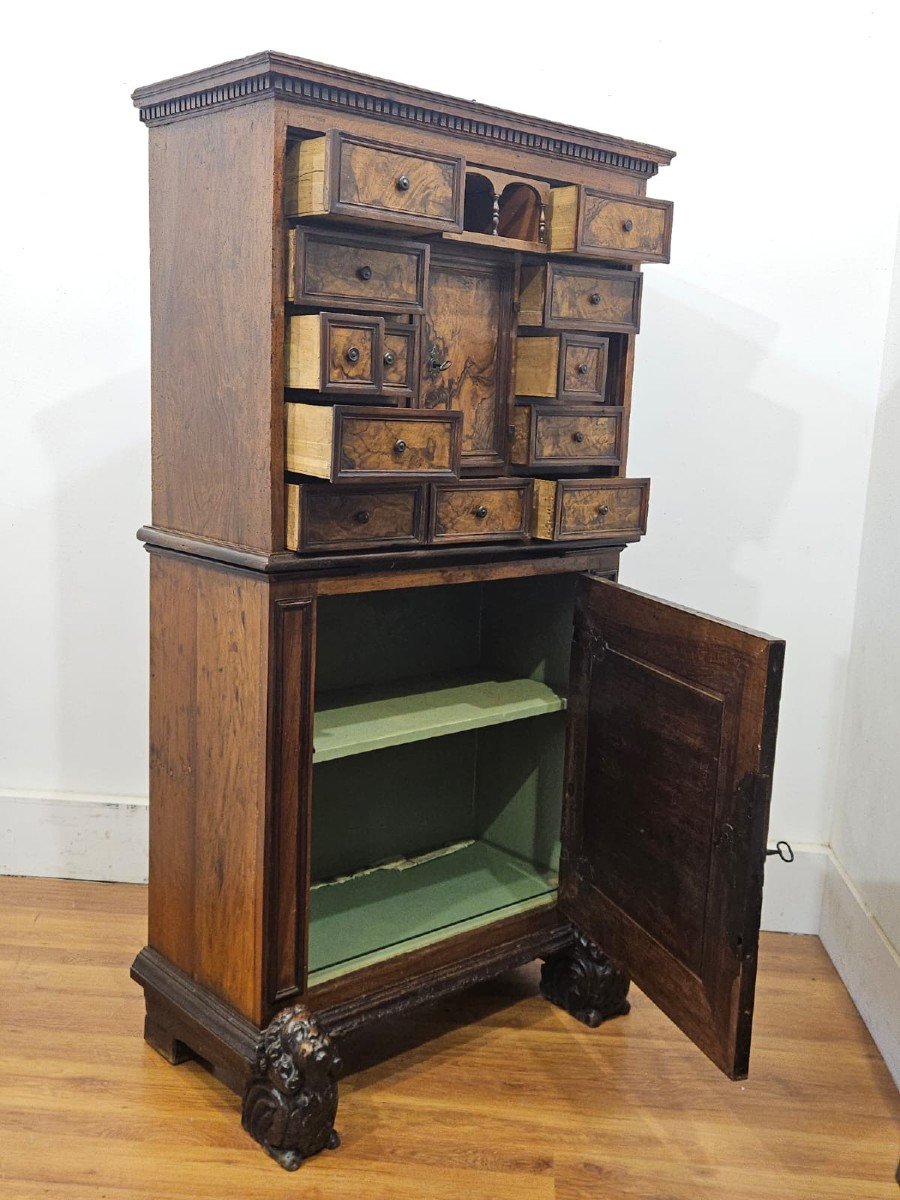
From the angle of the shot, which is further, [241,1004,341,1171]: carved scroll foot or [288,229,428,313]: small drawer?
[241,1004,341,1171]: carved scroll foot

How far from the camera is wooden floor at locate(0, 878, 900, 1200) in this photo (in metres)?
2.27

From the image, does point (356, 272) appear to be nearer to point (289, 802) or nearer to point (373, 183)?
point (373, 183)

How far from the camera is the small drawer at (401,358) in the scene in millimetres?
2236

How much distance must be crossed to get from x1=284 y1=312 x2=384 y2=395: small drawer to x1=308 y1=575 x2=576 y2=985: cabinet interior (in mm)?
786

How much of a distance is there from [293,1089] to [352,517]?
106 centimetres

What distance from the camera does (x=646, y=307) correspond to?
3246mm

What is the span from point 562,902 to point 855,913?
0.83 metres

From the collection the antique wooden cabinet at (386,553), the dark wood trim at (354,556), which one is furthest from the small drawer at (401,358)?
the dark wood trim at (354,556)

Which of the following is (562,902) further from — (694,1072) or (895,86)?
(895,86)

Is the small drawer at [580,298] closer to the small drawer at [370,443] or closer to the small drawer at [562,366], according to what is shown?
the small drawer at [562,366]

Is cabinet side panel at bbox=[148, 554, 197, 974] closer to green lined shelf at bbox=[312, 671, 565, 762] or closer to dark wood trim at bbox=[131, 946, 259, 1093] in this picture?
dark wood trim at bbox=[131, 946, 259, 1093]

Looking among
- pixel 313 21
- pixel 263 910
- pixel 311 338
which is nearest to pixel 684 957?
pixel 263 910

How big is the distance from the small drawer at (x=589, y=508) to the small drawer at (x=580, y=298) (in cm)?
32

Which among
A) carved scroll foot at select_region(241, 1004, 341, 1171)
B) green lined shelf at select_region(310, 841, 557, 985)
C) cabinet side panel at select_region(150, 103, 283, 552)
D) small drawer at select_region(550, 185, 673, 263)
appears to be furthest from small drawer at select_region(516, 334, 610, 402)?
carved scroll foot at select_region(241, 1004, 341, 1171)
